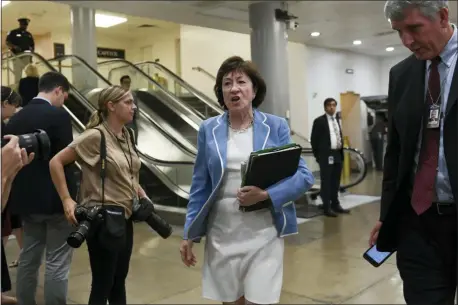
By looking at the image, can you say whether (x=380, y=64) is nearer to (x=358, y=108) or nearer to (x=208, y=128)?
(x=358, y=108)

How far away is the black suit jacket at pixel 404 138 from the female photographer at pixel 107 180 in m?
1.31

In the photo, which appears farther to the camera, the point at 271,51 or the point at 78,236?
the point at 271,51

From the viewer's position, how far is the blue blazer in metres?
2.27

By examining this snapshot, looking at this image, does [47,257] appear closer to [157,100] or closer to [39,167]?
[39,167]

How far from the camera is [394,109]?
86.2 inches

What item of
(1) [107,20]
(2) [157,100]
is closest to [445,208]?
(2) [157,100]

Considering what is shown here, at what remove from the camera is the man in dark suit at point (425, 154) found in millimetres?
1955

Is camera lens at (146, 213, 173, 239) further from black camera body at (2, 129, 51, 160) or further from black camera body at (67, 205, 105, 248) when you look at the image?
black camera body at (2, 129, 51, 160)

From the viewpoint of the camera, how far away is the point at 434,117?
2.02m

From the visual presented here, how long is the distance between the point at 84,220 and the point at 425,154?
162 centimetres

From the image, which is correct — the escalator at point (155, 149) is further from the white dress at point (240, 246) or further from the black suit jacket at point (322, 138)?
the white dress at point (240, 246)

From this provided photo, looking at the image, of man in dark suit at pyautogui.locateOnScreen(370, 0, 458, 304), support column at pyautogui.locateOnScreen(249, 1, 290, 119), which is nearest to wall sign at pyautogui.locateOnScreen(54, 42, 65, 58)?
support column at pyautogui.locateOnScreen(249, 1, 290, 119)

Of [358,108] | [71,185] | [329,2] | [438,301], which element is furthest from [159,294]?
[358,108]

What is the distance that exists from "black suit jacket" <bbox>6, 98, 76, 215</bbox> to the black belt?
81.4 inches
